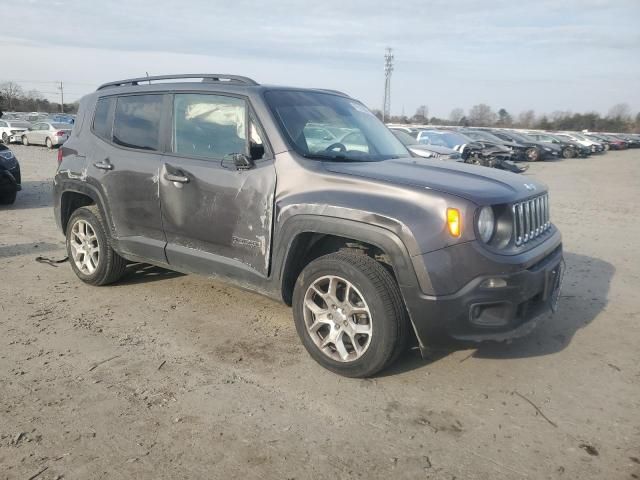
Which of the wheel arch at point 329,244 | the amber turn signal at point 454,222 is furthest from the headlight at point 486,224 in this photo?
the wheel arch at point 329,244

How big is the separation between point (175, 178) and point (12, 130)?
3049 centimetres

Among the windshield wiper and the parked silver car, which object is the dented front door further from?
the parked silver car

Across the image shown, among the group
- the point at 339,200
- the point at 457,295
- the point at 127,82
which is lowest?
the point at 457,295

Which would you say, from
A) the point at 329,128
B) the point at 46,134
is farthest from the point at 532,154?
the point at 329,128

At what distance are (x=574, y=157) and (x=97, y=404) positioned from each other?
3628 centimetres

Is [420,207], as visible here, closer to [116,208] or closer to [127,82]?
[116,208]

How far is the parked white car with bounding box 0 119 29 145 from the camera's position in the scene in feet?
96.7

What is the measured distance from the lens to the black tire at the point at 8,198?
9906 mm

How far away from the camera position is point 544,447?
2863 mm

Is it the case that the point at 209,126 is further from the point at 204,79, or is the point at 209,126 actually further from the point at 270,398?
the point at 270,398

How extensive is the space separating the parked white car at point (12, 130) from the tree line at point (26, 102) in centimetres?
5325

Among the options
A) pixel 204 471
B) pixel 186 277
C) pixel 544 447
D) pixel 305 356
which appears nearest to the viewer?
pixel 204 471

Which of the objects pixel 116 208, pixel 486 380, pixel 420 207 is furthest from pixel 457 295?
pixel 116 208

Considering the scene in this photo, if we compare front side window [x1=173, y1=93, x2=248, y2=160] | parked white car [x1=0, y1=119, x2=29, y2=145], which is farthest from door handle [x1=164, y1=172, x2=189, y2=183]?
parked white car [x1=0, y1=119, x2=29, y2=145]
